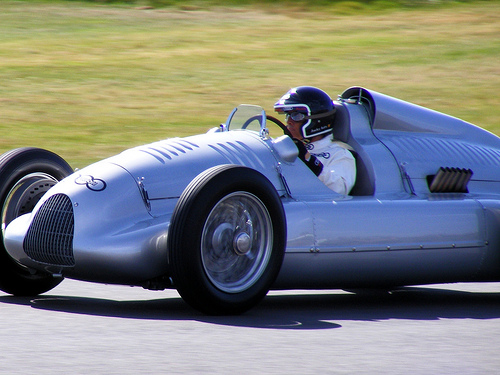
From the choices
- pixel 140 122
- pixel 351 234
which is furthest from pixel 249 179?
pixel 140 122

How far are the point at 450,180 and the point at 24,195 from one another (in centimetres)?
308

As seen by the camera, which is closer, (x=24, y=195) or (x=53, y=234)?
(x=53, y=234)

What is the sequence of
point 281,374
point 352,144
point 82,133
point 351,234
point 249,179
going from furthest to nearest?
point 82,133 < point 352,144 < point 351,234 < point 249,179 < point 281,374

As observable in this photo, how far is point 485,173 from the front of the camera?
7387 mm

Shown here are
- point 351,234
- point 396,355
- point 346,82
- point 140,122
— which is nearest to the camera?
point 396,355

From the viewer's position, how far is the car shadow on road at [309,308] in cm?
549

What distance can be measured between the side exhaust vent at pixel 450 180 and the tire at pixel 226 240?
1.76m

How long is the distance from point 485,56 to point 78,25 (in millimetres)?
12965

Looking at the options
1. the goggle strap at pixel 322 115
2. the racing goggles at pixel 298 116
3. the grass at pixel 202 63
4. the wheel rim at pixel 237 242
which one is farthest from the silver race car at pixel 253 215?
the grass at pixel 202 63

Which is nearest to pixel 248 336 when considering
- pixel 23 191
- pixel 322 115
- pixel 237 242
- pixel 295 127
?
pixel 237 242

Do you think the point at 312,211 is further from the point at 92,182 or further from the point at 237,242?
the point at 92,182

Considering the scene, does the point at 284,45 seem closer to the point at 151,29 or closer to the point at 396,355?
the point at 151,29

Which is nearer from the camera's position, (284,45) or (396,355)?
(396,355)

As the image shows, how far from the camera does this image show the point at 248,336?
488cm
